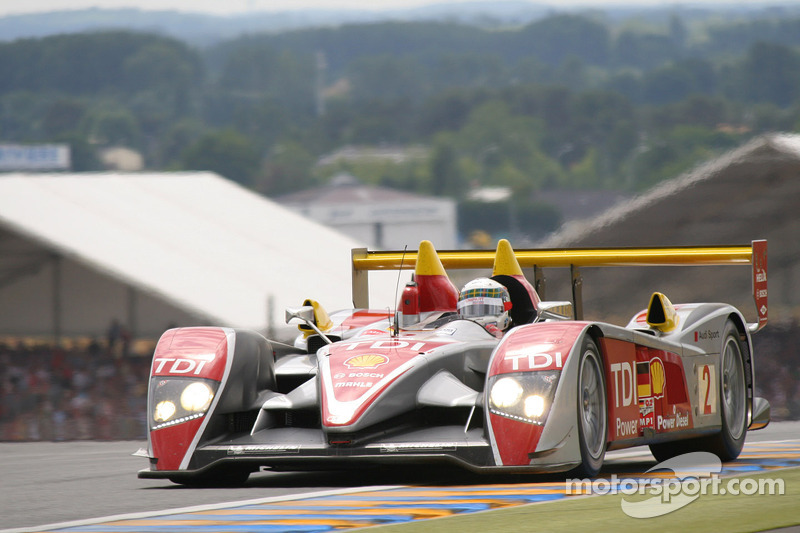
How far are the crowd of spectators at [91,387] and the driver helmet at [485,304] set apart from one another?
765cm

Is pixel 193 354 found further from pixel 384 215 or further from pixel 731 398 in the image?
pixel 384 215

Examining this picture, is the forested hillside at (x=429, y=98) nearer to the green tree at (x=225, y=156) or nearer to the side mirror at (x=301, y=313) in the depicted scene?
the green tree at (x=225, y=156)

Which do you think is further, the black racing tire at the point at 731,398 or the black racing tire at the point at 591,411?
the black racing tire at the point at 731,398

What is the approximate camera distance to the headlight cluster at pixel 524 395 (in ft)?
22.2

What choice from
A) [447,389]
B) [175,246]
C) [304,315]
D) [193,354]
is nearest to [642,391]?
[447,389]

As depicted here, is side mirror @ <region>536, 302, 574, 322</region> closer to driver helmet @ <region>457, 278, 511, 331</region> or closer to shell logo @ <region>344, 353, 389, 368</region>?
driver helmet @ <region>457, 278, 511, 331</region>

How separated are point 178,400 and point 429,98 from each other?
33506 millimetres

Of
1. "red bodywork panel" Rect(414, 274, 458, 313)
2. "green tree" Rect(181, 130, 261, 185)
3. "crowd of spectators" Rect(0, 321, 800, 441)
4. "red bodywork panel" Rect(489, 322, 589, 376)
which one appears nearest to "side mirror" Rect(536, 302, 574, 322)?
"red bodywork panel" Rect(414, 274, 458, 313)

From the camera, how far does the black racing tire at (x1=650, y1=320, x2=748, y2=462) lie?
903cm

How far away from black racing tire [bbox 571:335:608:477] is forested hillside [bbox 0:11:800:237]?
2031cm

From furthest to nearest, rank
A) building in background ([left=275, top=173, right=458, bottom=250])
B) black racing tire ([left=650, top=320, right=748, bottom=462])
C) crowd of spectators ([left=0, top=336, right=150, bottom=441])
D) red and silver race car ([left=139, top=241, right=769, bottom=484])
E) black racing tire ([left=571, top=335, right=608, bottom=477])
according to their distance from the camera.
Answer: building in background ([left=275, top=173, right=458, bottom=250]) → crowd of spectators ([left=0, top=336, right=150, bottom=441]) → black racing tire ([left=650, top=320, right=748, bottom=462]) → black racing tire ([left=571, top=335, right=608, bottom=477]) → red and silver race car ([left=139, top=241, right=769, bottom=484])

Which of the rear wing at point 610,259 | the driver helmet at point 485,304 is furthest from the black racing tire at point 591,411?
the rear wing at point 610,259

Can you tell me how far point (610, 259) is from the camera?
1023 cm

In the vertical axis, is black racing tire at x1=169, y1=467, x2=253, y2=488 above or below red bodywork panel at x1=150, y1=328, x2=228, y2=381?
below
